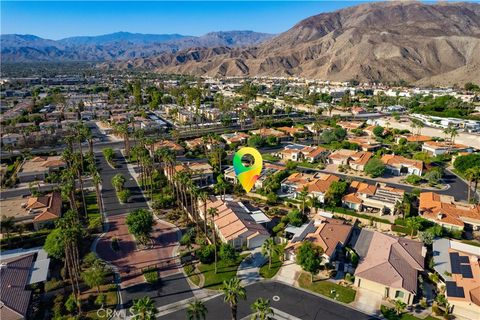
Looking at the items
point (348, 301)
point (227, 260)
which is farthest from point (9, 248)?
point (348, 301)

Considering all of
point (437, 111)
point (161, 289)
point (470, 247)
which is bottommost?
point (161, 289)

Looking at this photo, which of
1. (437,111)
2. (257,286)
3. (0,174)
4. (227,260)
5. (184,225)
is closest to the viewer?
(257,286)

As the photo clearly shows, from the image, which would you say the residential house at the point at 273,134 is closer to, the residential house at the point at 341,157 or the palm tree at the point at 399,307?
the residential house at the point at 341,157

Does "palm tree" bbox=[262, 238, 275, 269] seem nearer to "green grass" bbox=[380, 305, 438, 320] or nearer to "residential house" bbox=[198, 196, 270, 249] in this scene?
"residential house" bbox=[198, 196, 270, 249]

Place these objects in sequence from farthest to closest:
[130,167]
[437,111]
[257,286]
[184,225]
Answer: [437,111] < [130,167] < [184,225] < [257,286]

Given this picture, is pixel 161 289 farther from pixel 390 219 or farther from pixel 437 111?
pixel 437 111

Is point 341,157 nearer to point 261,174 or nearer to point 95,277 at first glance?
point 261,174

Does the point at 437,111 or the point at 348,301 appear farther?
the point at 437,111

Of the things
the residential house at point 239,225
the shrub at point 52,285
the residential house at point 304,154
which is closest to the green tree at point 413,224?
the residential house at point 239,225
